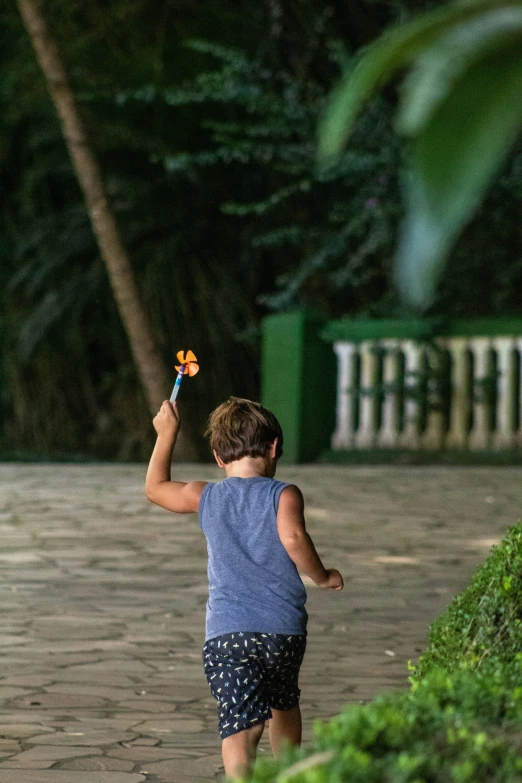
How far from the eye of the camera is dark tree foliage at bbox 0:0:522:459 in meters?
19.2

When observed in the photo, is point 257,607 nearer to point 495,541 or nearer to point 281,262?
point 495,541

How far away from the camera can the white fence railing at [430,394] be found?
14008mm

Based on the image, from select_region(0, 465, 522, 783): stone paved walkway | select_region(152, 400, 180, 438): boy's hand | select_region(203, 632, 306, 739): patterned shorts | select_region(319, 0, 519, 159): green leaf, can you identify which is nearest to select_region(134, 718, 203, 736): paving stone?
select_region(0, 465, 522, 783): stone paved walkway

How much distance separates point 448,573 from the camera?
8242 mm

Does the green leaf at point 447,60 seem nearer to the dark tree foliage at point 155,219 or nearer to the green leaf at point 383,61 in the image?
the green leaf at point 383,61

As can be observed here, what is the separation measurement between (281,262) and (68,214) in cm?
341

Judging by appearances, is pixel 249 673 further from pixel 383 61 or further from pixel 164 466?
pixel 383 61

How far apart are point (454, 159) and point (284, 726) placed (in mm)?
2815

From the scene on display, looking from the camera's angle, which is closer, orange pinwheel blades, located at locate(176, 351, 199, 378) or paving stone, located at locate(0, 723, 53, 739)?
orange pinwheel blades, located at locate(176, 351, 199, 378)

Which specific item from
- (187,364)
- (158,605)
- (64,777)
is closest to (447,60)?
(187,364)

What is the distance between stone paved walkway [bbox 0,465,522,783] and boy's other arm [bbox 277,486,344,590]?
2.91 ft

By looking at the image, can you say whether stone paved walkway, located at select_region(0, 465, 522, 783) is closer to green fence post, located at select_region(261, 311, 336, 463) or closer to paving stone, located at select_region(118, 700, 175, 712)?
paving stone, located at select_region(118, 700, 175, 712)

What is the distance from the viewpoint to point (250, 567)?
12.4 ft

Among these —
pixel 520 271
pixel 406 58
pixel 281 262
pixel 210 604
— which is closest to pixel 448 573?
pixel 210 604
